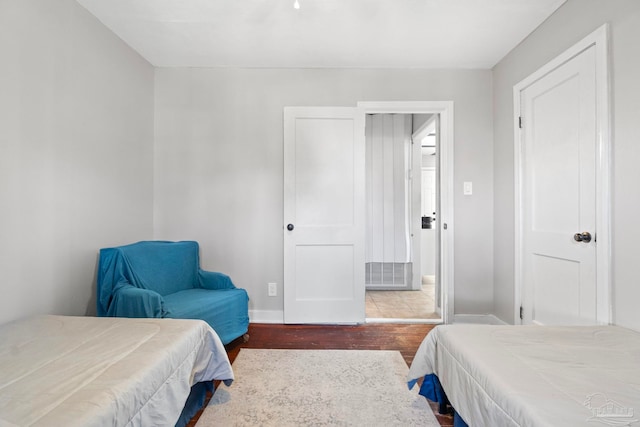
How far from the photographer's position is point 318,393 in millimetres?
1819

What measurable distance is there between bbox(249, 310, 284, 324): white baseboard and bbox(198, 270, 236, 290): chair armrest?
0.51 meters

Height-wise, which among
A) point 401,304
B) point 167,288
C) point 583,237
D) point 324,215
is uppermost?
point 324,215

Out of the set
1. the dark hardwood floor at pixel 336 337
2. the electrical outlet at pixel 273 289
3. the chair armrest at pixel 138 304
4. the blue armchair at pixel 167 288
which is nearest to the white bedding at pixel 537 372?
the dark hardwood floor at pixel 336 337

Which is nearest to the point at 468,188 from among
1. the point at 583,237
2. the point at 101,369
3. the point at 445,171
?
the point at 445,171

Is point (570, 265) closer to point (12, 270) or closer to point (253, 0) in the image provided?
point (253, 0)

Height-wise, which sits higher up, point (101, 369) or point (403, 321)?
point (101, 369)

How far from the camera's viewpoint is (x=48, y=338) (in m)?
1.38

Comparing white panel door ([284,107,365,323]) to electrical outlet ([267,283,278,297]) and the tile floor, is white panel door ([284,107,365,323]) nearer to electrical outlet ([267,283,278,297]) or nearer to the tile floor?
electrical outlet ([267,283,278,297])

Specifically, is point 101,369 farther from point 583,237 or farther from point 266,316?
point 583,237

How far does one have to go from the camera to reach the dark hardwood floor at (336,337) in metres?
2.48

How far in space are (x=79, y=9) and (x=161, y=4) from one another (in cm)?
55

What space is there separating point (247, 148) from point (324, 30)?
4.01 feet

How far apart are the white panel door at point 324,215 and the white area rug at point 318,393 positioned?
658 mm

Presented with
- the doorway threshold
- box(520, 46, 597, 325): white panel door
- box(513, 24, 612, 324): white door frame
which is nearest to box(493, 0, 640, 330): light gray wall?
box(513, 24, 612, 324): white door frame
